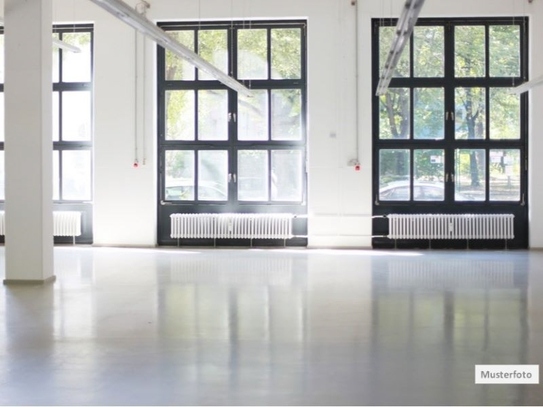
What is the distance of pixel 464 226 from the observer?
39.1 feet

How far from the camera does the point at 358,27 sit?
12047mm

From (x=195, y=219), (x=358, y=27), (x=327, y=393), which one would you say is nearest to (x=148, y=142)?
(x=195, y=219)

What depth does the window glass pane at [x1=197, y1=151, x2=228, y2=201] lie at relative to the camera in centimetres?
1253

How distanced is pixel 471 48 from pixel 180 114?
18.8 ft

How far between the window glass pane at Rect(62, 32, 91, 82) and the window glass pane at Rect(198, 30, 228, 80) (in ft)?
7.51

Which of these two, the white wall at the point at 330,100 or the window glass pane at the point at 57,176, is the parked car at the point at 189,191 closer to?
the white wall at the point at 330,100

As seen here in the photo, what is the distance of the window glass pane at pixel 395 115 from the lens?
39.9ft

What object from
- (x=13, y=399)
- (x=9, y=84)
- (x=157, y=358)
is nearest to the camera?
(x=13, y=399)

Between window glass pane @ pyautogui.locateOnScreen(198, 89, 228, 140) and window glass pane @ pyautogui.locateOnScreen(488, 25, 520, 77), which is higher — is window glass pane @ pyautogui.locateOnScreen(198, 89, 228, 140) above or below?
below

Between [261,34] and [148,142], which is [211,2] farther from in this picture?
[148,142]

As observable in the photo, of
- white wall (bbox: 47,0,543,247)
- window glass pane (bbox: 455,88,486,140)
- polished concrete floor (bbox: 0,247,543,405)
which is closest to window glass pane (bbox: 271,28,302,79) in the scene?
white wall (bbox: 47,0,543,247)

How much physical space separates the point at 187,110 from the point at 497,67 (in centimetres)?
599

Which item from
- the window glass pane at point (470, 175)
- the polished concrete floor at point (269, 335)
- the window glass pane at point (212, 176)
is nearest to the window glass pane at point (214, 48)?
the window glass pane at point (212, 176)

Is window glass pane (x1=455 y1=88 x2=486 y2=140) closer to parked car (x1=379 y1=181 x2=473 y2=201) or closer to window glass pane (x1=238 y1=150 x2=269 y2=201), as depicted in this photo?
parked car (x1=379 y1=181 x2=473 y2=201)
